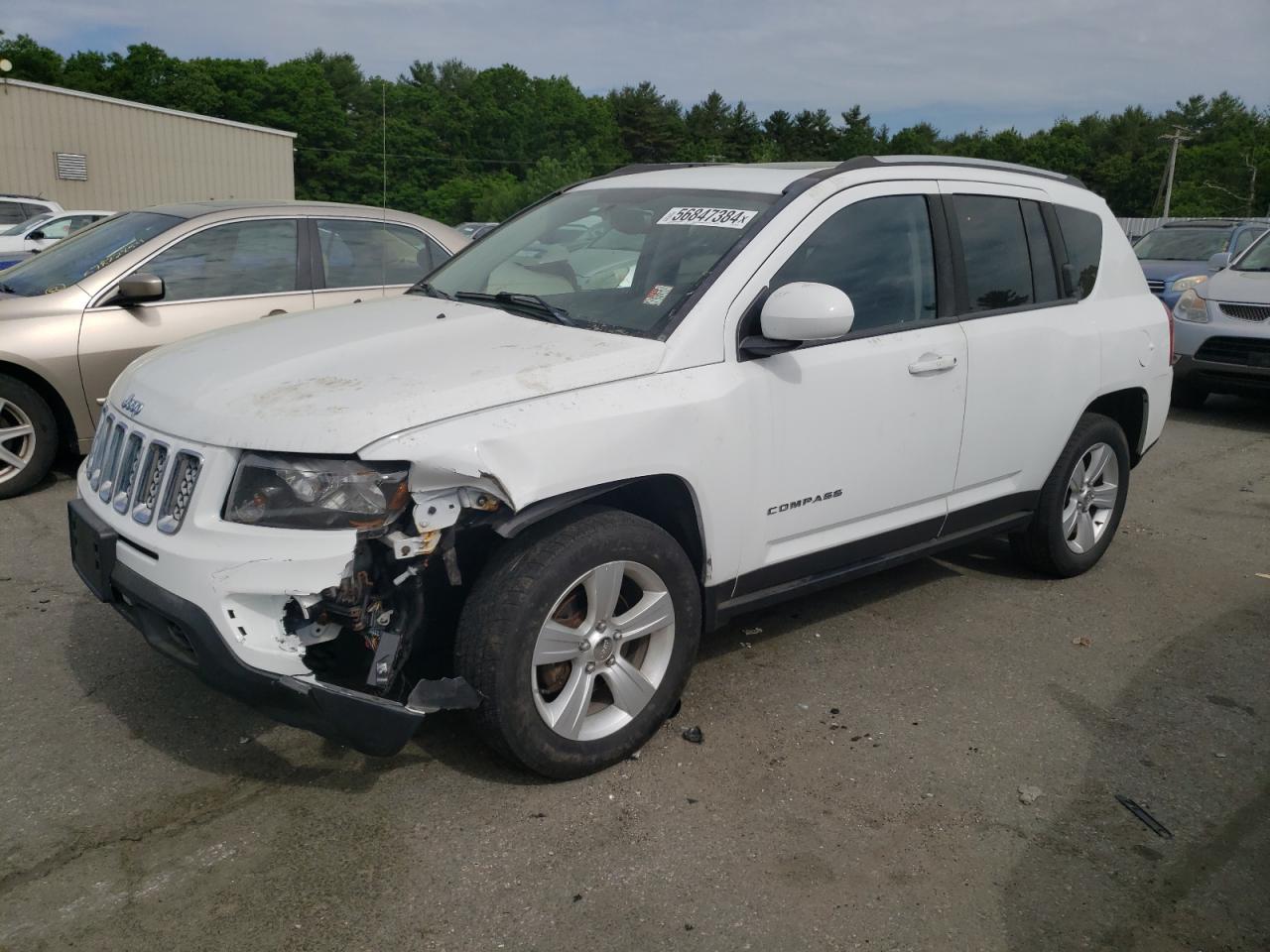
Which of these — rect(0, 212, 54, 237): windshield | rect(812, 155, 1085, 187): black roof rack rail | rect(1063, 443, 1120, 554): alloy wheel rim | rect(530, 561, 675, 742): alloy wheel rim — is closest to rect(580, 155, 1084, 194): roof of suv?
rect(812, 155, 1085, 187): black roof rack rail

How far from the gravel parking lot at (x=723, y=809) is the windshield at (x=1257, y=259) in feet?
22.4

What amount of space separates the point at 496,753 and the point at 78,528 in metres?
1.48

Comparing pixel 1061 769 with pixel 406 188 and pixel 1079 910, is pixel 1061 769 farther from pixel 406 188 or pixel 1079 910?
pixel 406 188

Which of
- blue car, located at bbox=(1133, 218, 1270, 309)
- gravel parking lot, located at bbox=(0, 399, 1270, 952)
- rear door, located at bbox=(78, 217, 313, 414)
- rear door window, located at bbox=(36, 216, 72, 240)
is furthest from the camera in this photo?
rear door window, located at bbox=(36, 216, 72, 240)

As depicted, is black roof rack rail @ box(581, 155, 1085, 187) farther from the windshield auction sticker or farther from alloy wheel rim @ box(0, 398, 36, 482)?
alloy wheel rim @ box(0, 398, 36, 482)

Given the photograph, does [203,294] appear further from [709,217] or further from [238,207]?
[709,217]

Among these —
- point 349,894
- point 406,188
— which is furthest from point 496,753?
point 406,188

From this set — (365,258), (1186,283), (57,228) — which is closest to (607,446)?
(365,258)

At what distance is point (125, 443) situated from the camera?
3293 millimetres

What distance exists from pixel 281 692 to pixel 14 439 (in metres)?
4.20

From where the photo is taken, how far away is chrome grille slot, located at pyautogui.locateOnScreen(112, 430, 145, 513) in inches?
126

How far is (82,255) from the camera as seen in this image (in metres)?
6.53

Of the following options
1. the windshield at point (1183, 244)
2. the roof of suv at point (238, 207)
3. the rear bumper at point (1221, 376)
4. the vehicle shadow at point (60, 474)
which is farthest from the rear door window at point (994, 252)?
the windshield at point (1183, 244)

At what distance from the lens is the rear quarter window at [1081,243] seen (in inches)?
195
